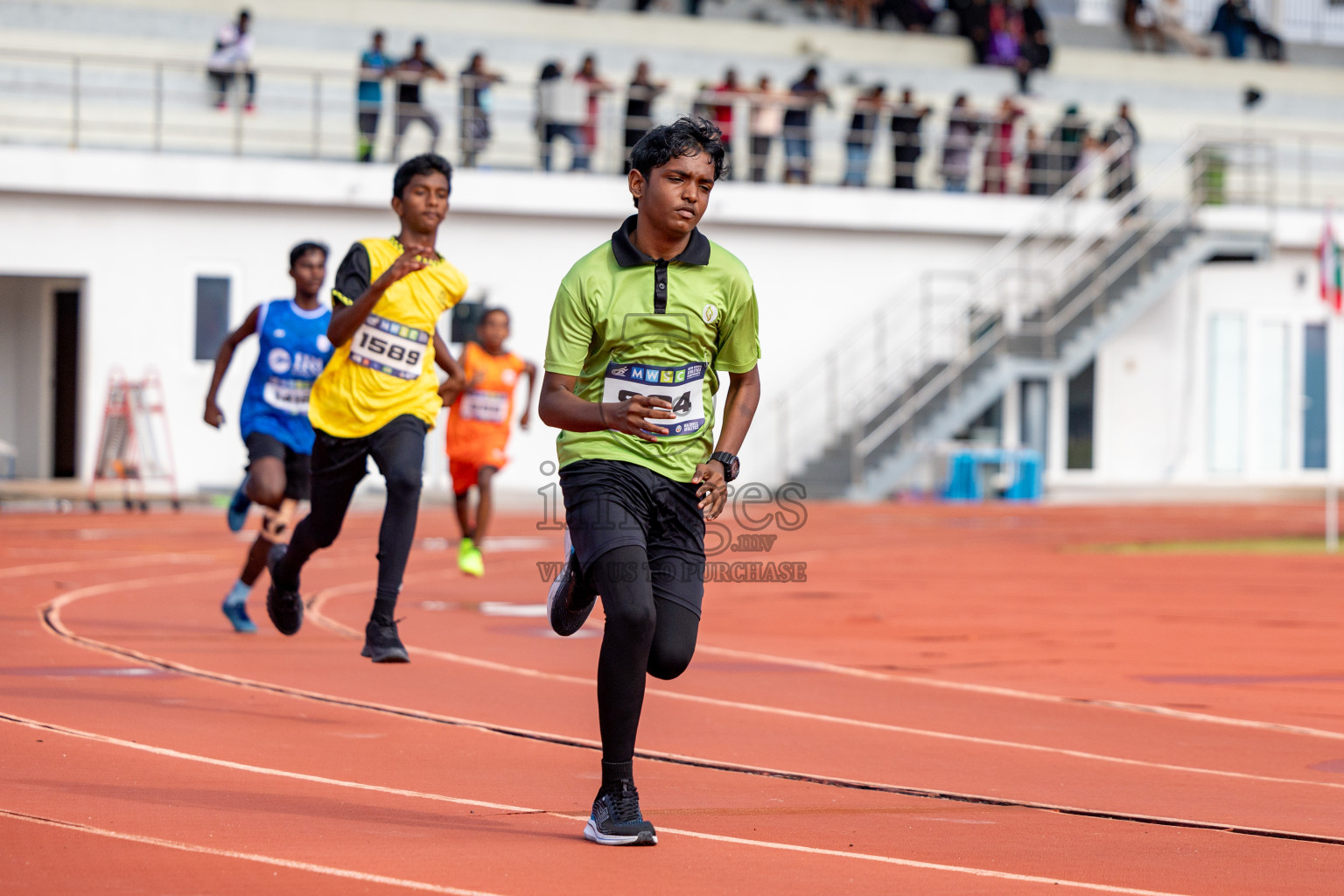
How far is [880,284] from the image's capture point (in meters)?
30.2

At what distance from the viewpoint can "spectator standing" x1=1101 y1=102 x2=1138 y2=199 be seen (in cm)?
3067

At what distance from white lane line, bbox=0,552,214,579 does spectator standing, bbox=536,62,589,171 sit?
41.6 feet

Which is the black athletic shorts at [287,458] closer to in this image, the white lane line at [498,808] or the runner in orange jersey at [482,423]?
the white lane line at [498,808]

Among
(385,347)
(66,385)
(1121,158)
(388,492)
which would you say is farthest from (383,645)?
(1121,158)

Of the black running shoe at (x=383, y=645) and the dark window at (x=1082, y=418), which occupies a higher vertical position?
the dark window at (x=1082, y=418)

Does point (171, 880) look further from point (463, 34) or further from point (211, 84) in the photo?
point (463, 34)

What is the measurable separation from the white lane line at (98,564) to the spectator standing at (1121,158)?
19.7m

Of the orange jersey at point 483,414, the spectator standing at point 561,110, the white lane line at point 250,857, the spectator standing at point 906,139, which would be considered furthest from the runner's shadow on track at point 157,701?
the spectator standing at point 906,139

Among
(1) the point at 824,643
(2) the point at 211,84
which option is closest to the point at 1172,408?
(2) the point at 211,84

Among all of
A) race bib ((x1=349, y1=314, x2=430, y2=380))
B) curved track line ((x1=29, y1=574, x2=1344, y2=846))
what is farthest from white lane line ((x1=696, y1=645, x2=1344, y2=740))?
race bib ((x1=349, y1=314, x2=430, y2=380))

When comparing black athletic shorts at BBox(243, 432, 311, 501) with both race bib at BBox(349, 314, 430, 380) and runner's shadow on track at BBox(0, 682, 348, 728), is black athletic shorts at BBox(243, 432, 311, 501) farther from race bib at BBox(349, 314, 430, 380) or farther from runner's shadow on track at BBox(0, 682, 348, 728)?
runner's shadow on track at BBox(0, 682, 348, 728)

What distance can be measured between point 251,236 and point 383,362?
1907 centimetres

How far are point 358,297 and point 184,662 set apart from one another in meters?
2.32

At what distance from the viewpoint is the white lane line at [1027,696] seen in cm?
817
